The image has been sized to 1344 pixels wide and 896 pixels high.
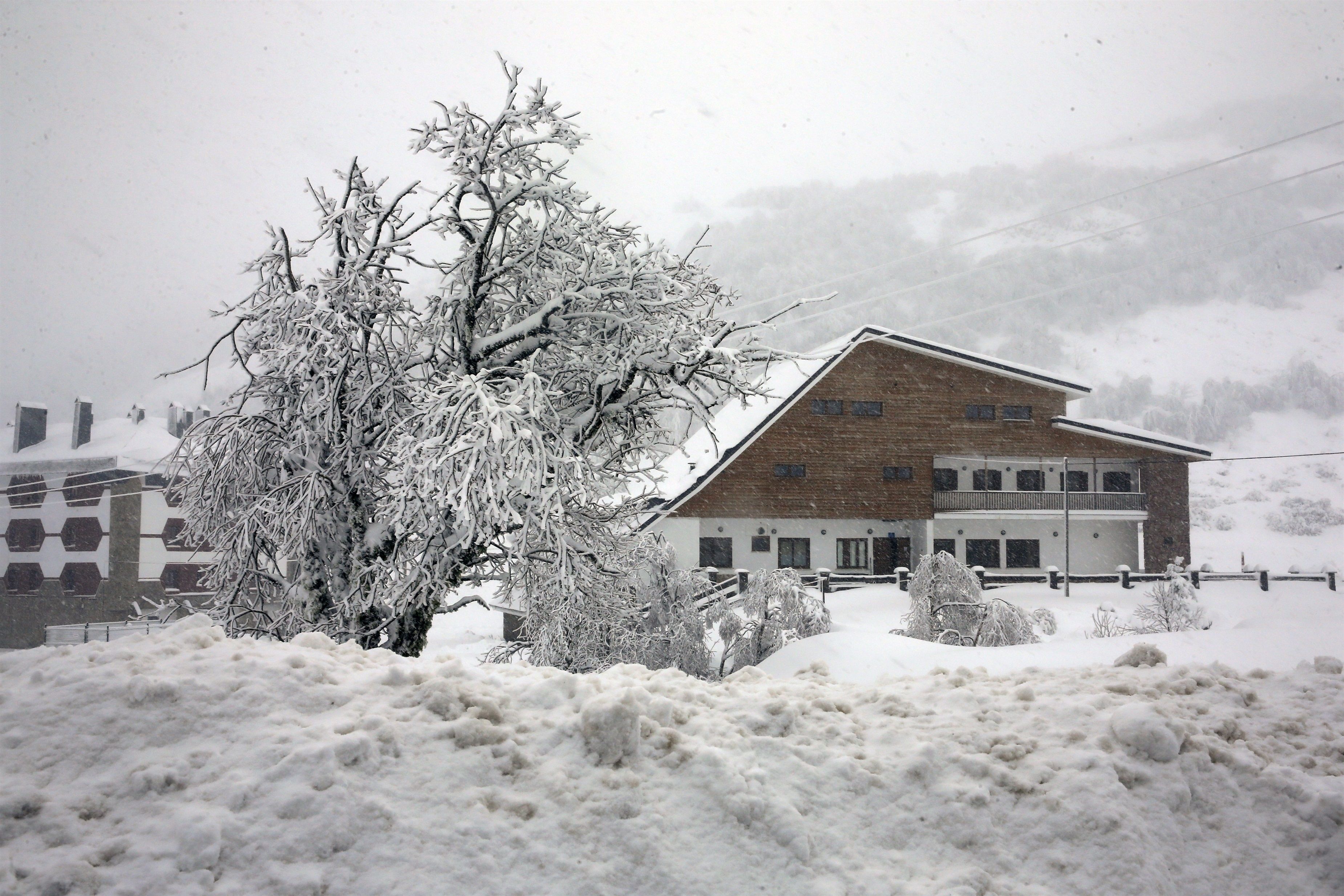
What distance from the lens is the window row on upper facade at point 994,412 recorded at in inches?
572

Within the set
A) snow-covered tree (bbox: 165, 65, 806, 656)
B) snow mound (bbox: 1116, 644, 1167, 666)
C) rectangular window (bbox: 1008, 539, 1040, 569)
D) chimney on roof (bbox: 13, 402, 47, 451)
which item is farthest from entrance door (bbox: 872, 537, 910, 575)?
chimney on roof (bbox: 13, 402, 47, 451)

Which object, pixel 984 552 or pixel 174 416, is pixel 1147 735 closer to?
pixel 984 552

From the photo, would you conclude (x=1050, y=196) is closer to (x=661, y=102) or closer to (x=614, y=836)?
(x=661, y=102)

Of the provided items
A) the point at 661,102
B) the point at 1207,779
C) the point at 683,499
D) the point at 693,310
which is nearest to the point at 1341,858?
the point at 1207,779

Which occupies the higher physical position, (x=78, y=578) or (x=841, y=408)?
(x=841, y=408)

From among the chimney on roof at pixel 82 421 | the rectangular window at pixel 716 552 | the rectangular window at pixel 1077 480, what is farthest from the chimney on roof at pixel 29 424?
the rectangular window at pixel 1077 480

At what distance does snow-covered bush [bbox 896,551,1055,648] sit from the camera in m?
10.9

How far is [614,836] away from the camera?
1.84 m

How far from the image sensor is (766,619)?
1169cm

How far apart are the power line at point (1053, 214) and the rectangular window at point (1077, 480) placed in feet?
19.1

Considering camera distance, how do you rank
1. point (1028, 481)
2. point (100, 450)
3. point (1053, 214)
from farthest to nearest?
point (1053, 214) < point (1028, 481) < point (100, 450)

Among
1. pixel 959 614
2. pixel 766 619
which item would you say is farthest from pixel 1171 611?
pixel 766 619

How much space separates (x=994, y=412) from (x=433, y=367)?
1232 cm

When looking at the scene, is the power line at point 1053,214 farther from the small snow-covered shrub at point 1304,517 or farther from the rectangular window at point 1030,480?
the small snow-covered shrub at point 1304,517
